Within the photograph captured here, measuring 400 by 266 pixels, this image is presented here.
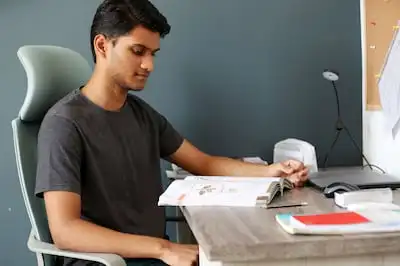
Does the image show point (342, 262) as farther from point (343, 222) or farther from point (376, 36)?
point (376, 36)

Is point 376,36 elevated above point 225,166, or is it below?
above

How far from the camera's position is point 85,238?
135cm

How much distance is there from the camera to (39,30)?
209 cm

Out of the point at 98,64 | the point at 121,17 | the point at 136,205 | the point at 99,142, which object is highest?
the point at 121,17

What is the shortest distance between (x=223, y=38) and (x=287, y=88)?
33 centimetres

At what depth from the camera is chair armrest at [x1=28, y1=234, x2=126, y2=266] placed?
4.16 ft

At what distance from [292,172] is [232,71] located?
0.61 metres

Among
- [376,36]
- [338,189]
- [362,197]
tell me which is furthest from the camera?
[376,36]

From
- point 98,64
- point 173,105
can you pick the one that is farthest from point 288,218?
point 173,105

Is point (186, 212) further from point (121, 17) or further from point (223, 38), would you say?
point (223, 38)

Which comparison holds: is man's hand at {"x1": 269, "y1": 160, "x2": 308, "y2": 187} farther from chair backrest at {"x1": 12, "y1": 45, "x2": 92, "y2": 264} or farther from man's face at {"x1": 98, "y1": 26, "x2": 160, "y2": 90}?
chair backrest at {"x1": 12, "y1": 45, "x2": 92, "y2": 264}

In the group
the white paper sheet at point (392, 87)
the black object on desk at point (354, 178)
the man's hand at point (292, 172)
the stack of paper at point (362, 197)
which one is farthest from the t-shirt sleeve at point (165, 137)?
the white paper sheet at point (392, 87)

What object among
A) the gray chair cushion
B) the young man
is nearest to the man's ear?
the young man

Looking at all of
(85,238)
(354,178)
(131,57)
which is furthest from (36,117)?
(354,178)
